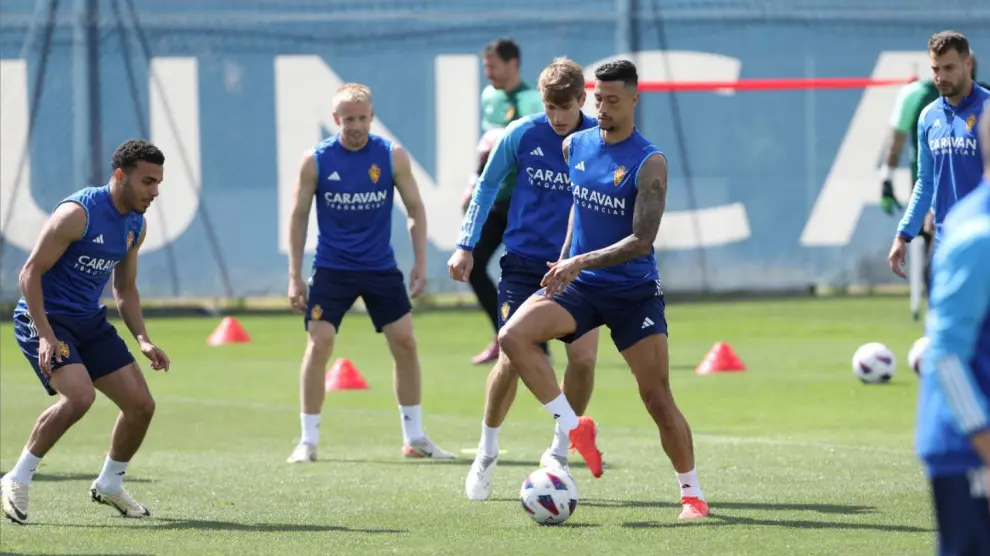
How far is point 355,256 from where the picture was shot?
9.87 metres

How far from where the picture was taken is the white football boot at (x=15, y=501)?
7.30 metres

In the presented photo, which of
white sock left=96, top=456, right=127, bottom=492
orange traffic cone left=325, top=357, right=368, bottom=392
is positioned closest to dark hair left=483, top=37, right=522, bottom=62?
orange traffic cone left=325, top=357, right=368, bottom=392

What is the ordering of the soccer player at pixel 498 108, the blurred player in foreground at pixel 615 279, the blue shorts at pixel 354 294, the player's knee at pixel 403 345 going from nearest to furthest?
the blurred player in foreground at pixel 615 279 → the blue shorts at pixel 354 294 → the player's knee at pixel 403 345 → the soccer player at pixel 498 108

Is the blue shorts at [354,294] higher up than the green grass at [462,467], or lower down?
higher up

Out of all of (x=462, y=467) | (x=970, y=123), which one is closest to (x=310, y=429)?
(x=462, y=467)

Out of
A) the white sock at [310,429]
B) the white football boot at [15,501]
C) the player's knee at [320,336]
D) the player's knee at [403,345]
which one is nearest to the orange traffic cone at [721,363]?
the player's knee at [403,345]

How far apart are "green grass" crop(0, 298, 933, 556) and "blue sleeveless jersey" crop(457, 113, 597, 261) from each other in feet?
3.97

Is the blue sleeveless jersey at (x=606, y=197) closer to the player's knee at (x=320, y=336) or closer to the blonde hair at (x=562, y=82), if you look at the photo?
the blonde hair at (x=562, y=82)

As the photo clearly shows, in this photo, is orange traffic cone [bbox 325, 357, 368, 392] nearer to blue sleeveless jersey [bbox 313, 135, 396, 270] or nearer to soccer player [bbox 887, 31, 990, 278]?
blue sleeveless jersey [bbox 313, 135, 396, 270]

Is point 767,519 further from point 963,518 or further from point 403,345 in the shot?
point 963,518

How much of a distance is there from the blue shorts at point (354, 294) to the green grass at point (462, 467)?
808 millimetres

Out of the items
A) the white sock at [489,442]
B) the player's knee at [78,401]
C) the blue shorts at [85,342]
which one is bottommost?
the white sock at [489,442]

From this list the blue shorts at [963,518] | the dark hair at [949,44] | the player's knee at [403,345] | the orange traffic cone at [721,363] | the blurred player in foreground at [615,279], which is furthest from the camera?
the orange traffic cone at [721,363]

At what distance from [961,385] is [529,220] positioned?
476 cm
